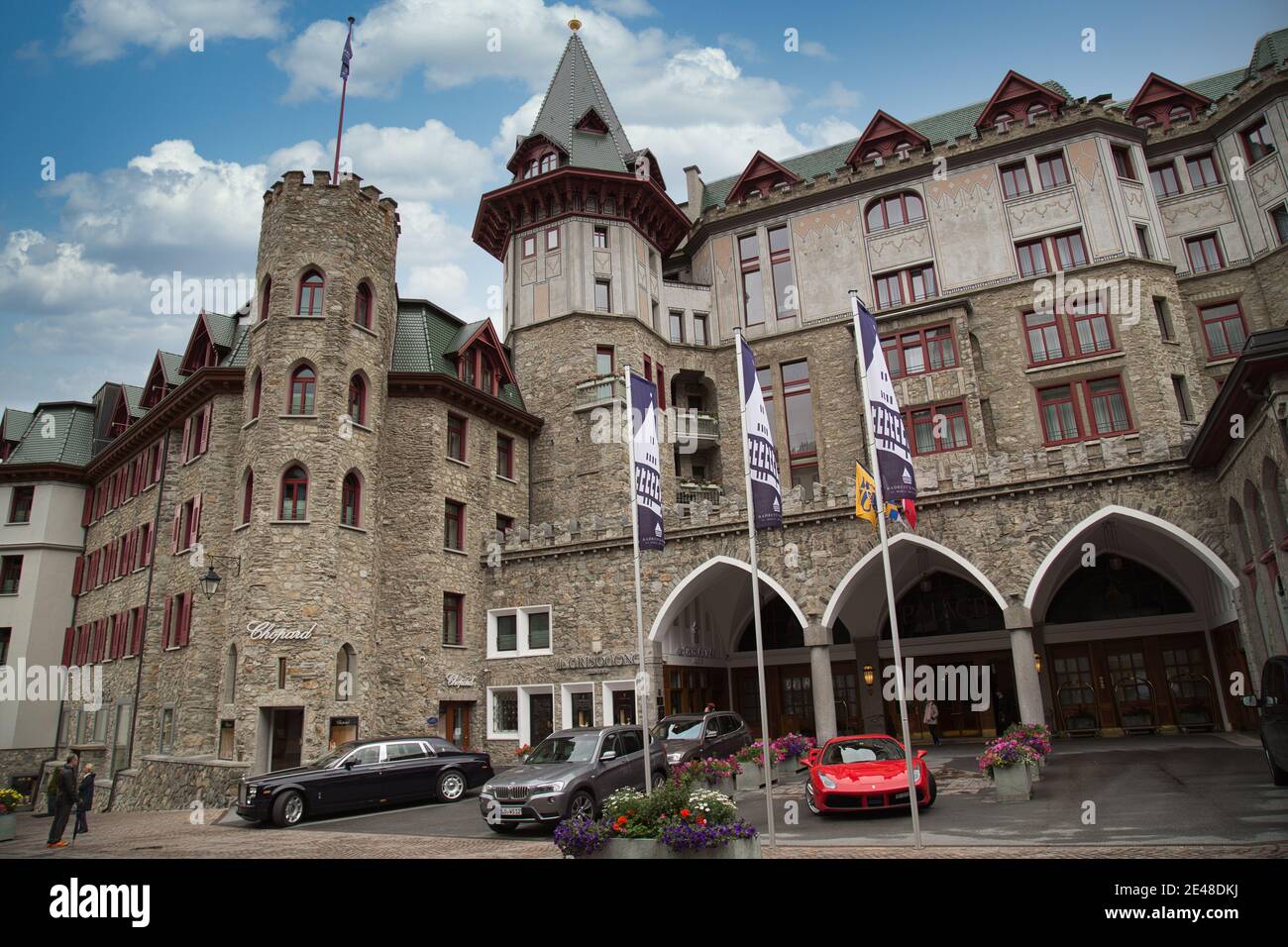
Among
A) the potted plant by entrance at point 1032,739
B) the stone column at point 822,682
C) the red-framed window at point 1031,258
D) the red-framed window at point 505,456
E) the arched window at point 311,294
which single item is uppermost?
the red-framed window at point 1031,258

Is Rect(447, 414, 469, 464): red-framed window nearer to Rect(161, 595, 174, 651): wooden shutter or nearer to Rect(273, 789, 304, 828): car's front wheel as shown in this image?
Rect(161, 595, 174, 651): wooden shutter

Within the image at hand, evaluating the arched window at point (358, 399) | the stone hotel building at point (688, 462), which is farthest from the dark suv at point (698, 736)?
the arched window at point (358, 399)

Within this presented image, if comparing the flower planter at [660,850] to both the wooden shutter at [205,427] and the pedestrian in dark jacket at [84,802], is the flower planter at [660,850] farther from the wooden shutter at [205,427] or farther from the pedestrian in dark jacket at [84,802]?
the wooden shutter at [205,427]

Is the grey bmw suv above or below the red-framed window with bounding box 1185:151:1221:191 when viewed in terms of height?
below

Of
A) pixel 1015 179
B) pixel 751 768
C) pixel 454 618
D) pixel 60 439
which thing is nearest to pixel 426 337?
pixel 454 618

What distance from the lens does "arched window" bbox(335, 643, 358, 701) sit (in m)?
22.0

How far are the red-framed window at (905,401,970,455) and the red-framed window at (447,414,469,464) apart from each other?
15555mm

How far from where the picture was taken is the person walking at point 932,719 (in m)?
25.8

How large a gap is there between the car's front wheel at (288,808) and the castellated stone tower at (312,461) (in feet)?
16.1

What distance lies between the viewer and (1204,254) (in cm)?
3069

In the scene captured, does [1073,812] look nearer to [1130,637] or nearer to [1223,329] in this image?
[1130,637]

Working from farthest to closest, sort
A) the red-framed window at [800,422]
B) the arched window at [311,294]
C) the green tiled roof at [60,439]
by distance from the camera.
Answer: the green tiled roof at [60,439], the red-framed window at [800,422], the arched window at [311,294]

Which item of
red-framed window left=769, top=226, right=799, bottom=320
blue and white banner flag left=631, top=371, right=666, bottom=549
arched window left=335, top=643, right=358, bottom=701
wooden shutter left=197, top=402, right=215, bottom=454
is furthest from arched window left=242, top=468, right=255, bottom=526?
red-framed window left=769, top=226, right=799, bottom=320

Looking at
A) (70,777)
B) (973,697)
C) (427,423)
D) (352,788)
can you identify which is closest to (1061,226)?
(973,697)
